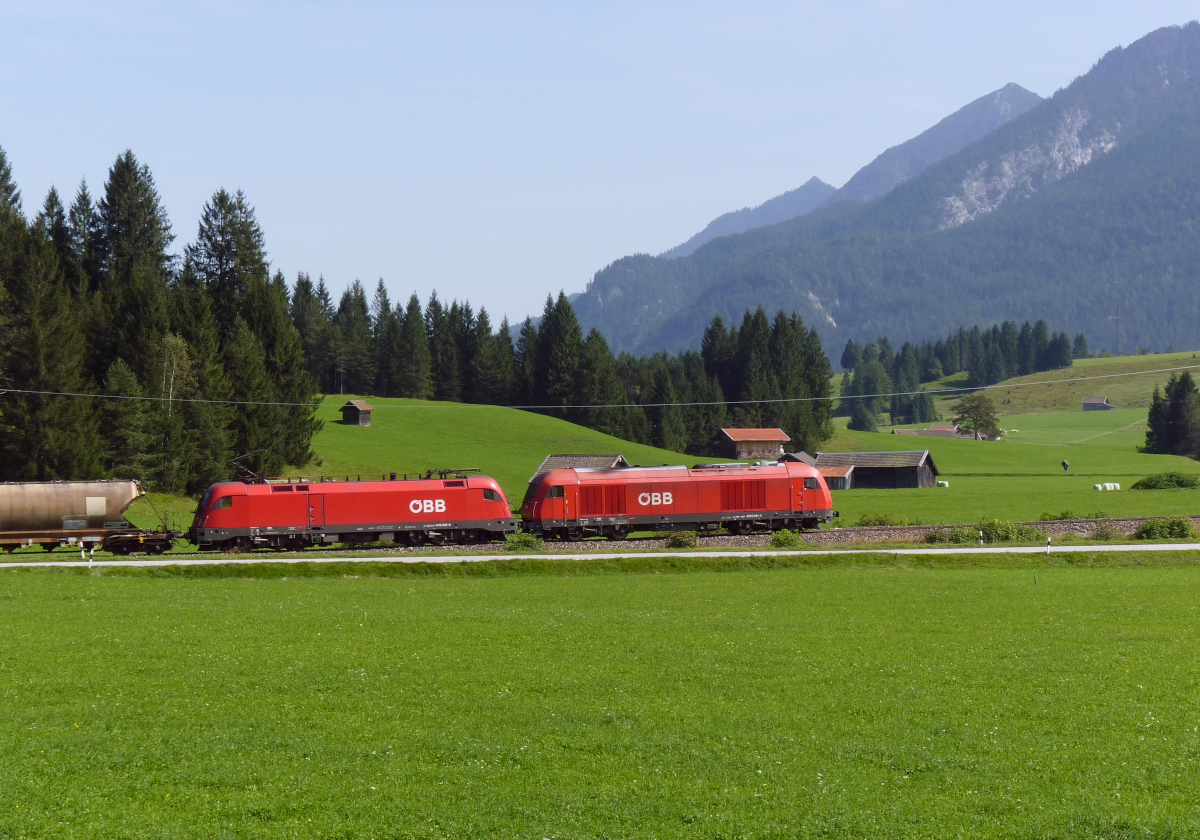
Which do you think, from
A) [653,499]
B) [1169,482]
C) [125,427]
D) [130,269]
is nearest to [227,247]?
[130,269]

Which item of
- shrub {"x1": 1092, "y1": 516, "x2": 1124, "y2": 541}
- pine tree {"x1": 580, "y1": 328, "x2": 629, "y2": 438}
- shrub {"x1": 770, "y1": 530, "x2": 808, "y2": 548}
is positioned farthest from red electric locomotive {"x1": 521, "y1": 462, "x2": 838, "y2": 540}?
pine tree {"x1": 580, "y1": 328, "x2": 629, "y2": 438}

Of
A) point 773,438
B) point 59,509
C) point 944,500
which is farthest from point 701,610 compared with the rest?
point 773,438

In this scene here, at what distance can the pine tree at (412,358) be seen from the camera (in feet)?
464

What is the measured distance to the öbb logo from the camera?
177 ft

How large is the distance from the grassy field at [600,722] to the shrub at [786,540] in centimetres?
2033

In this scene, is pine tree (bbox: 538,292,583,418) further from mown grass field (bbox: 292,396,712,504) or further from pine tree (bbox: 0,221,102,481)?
pine tree (bbox: 0,221,102,481)

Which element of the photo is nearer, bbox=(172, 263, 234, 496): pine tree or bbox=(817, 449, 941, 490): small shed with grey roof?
bbox=(172, 263, 234, 496): pine tree

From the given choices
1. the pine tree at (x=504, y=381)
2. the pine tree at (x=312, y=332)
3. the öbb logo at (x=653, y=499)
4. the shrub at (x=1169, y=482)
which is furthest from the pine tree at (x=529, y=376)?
the öbb logo at (x=653, y=499)

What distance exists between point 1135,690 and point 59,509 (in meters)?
45.3

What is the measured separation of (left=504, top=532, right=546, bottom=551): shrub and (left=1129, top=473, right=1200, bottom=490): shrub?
196ft

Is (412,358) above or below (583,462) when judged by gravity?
above

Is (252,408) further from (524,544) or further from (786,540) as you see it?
(786,540)

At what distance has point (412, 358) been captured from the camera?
142 meters

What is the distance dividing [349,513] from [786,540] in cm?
2098
